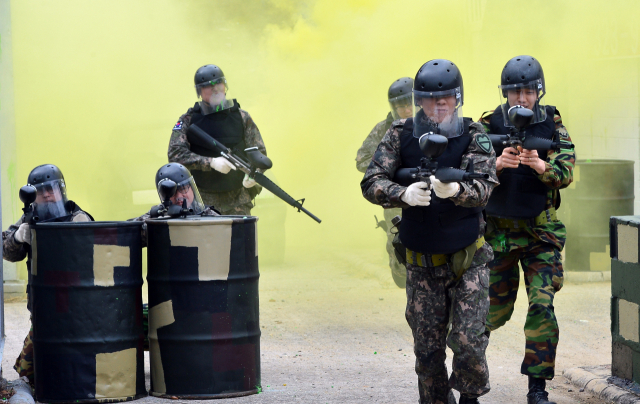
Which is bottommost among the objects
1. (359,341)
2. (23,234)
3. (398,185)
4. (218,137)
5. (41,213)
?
(359,341)

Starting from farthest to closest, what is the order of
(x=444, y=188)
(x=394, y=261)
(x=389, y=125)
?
(x=394, y=261) → (x=389, y=125) → (x=444, y=188)

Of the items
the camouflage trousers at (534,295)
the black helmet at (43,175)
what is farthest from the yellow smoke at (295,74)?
the camouflage trousers at (534,295)

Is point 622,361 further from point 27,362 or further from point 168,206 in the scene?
point 27,362

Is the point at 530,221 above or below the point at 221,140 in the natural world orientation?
below

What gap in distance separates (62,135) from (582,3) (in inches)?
268

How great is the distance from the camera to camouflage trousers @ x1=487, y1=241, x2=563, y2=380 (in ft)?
14.5

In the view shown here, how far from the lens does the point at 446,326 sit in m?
4.02

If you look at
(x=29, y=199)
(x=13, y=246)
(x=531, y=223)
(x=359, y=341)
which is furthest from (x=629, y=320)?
(x=13, y=246)

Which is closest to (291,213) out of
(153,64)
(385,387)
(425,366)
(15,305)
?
(153,64)

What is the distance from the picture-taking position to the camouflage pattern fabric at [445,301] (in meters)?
3.84

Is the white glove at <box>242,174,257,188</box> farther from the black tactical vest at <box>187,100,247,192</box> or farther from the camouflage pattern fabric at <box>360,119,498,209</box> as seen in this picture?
the camouflage pattern fabric at <box>360,119,498,209</box>

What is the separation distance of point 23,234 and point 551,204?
2841mm

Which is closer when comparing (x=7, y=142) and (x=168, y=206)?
(x=168, y=206)

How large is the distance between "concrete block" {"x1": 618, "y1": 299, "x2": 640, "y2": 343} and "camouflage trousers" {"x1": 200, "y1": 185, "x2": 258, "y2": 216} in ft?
9.24
